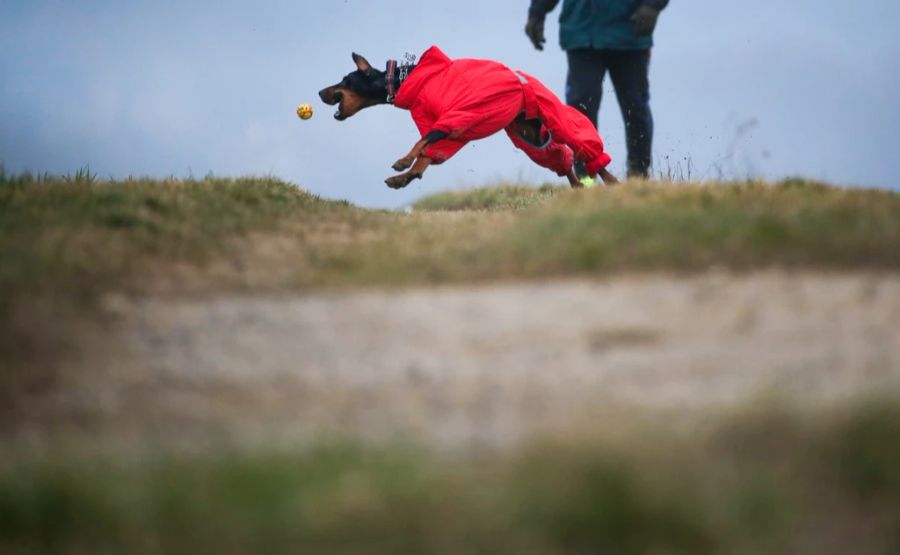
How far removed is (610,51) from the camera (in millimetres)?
9219

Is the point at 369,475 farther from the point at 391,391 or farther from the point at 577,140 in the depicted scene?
the point at 577,140

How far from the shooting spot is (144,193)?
669cm

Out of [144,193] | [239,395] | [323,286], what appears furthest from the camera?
[144,193]

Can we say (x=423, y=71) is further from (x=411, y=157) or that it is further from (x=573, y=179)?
(x=573, y=179)

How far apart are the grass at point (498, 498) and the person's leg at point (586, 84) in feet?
20.4

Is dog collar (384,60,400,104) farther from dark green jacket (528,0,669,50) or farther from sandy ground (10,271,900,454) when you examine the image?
sandy ground (10,271,900,454)

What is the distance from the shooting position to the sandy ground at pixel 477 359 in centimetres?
327

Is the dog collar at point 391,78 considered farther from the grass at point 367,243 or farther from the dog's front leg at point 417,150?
the grass at point 367,243

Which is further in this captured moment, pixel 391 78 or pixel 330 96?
pixel 330 96

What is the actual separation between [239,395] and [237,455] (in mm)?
497

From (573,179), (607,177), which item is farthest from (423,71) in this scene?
(607,177)

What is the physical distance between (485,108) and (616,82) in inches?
78.5

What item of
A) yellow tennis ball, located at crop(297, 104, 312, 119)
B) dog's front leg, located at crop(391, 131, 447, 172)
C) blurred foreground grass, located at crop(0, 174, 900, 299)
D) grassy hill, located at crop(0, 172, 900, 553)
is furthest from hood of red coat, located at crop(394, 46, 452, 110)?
grassy hill, located at crop(0, 172, 900, 553)

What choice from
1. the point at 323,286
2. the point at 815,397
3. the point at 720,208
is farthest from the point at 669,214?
the point at 815,397
